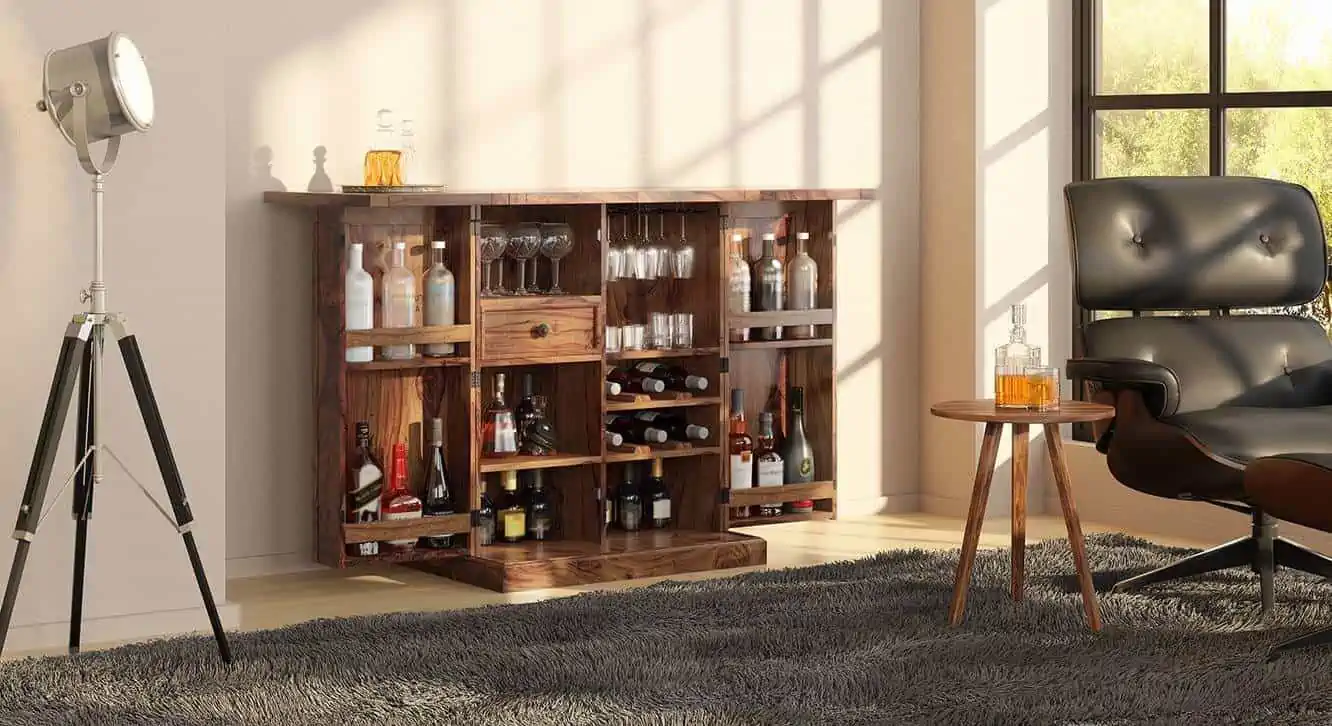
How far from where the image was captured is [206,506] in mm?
4492

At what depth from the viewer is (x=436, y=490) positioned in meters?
5.12

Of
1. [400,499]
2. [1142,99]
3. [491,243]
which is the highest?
[1142,99]

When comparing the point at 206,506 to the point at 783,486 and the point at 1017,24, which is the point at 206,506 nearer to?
the point at 783,486

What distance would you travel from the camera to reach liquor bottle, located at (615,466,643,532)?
5473 millimetres

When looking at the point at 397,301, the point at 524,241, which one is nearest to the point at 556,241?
the point at 524,241

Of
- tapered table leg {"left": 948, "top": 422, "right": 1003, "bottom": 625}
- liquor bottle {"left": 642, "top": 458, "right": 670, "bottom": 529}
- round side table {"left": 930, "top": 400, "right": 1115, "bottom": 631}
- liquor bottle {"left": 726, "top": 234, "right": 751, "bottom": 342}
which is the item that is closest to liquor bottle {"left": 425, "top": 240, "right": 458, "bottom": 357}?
liquor bottle {"left": 642, "top": 458, "right": 670, "bottom": 529}

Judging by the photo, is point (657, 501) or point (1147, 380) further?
point (657, 501)

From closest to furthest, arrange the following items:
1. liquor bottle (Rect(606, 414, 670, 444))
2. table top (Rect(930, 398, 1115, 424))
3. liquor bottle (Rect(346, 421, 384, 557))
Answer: table top (Rect(930, 398, 1115, 424)), liquor bottle (Rect(346, 421, 384, 557)), liquor bottle (Rect(606, 414, 670, 444))

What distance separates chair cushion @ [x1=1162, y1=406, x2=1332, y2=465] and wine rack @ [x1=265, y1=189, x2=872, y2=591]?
146 centimetres

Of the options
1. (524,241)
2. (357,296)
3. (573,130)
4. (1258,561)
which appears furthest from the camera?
(573,130)

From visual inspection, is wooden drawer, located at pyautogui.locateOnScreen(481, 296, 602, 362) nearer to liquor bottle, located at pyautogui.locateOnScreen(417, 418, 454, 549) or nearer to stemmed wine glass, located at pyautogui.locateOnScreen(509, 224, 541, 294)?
stemmed wine glass, located at pyautogui.locateOnScreen(509, 224, 541, 294)

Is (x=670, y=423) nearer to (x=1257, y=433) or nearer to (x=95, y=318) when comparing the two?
(x=1257, y=433)

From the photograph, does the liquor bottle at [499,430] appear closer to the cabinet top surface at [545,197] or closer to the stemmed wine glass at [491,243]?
the stemmed wine glass at [491,243]

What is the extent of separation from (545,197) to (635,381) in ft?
2.36
